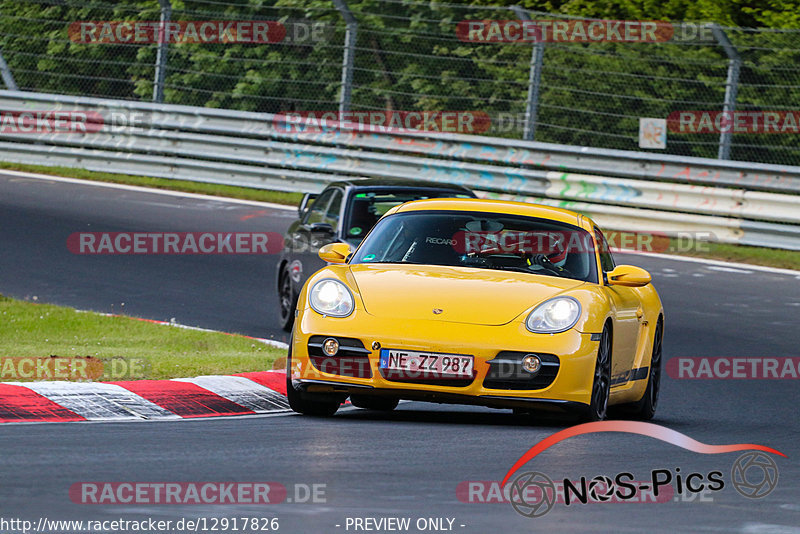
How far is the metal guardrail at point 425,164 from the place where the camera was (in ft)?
62.1

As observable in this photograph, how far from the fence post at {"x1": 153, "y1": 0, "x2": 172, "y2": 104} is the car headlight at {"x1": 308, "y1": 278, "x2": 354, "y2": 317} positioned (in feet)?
49.1

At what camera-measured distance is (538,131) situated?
69.7 ft

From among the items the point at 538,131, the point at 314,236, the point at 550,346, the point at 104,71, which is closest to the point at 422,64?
the point at 538,131

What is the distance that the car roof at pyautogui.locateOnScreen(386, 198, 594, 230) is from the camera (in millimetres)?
9938

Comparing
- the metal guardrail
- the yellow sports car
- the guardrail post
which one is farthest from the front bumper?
the guardrail post

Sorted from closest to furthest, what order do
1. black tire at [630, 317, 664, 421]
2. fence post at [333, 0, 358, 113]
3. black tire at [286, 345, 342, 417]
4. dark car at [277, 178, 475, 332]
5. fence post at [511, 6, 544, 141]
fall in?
1. black tire at [286, 345, 342, 417]
2. black tire at [630, 317, 664, 421]
3. dark car at [277, 178, 475, 332]
4. fence post at [511, 6, 544, 141]
5. fence post at [333, 0, 358, 113]

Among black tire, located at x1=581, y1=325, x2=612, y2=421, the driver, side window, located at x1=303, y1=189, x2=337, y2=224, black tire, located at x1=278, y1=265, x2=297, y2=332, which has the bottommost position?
black tire, located at x1=278, y1=265, x2=297, y2=332

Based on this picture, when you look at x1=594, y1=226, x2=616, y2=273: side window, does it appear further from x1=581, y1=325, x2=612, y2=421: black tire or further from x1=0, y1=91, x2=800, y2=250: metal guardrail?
x1=0, y1=91, x2=800, y2=250: metal guardrail

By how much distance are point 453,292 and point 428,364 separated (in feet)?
1.69

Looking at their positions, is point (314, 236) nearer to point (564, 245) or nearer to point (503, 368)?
point (564, 245)

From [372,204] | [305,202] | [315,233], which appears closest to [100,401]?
[315,233]

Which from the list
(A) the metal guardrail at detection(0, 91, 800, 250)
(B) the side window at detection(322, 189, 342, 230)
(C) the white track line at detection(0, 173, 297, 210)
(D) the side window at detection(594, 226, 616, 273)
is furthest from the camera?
(C) the white track line at detection(0, 173, 297, 210)

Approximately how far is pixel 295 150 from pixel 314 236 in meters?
9.12

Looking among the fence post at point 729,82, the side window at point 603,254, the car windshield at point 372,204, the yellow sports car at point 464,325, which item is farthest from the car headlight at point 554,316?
the fence post at point 729,82
